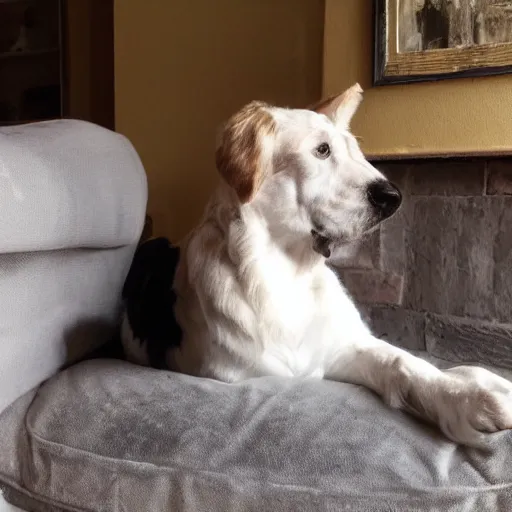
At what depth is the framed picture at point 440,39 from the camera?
1457 millimetres

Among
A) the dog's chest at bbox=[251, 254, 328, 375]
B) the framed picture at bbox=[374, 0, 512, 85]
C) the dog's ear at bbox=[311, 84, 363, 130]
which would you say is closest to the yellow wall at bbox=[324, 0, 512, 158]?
the framed picture at bbox=[374, 0, 512, 85]

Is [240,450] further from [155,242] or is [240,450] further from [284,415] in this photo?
[155,242]

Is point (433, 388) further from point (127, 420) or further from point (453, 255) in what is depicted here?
point (453, 255)

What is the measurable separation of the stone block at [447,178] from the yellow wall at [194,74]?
0.45 metres

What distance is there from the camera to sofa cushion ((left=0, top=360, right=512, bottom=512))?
0.76 metres

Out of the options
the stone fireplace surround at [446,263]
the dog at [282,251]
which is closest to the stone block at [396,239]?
the stone fireplace surround at [446,263]

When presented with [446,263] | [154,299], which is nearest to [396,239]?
[446,263]

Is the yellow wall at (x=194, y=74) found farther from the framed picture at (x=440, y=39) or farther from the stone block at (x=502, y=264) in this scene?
the stone block at (x=502, y=264)

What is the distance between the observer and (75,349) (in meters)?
1.23

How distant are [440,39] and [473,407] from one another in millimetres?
1104

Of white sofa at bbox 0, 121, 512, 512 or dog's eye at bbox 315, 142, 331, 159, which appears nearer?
white sofa at bbox 0, 121, 512, 512

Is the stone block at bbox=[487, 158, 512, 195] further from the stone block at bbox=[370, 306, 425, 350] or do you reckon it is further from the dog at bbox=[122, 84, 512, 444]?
the dog at bbox=[122, 84, 512, 444]

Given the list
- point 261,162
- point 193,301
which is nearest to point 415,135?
point 261,162

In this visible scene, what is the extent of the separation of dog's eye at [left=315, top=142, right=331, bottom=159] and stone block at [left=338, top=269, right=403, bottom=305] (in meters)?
0.73
